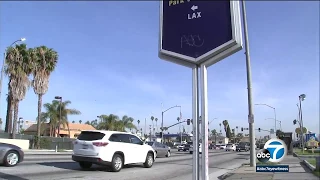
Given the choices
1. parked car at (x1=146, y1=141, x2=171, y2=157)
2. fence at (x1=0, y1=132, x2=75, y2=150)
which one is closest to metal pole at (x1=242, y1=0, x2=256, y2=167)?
parked car at (x1=146, y1=141, x2=171, y2=157)

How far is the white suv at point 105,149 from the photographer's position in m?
14.6

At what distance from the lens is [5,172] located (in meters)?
12.4

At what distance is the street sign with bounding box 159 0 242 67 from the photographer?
6867 mm

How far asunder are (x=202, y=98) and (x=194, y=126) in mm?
642

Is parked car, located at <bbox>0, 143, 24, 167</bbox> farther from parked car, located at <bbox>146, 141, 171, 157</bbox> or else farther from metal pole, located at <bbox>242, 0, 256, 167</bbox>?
parked car, located at <bbox>146, 141, 171, 157</bbox>

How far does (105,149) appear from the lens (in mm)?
14641

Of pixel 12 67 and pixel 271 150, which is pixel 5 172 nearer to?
pixel 271 150

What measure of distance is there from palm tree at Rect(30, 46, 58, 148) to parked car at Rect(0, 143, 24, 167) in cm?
2830

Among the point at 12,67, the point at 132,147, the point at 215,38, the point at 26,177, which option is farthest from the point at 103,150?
the point at 12,67

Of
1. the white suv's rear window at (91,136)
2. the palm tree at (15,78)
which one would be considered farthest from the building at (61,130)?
the white suv's rear window at (91,136)

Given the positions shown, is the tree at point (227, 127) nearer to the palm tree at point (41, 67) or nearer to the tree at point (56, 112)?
the tree at point (56, 112)

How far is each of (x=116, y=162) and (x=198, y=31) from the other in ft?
31.3

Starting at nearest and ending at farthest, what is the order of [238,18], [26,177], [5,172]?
[238,18] < [26,177] < [5,172]

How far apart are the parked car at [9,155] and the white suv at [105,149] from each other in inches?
94.6
